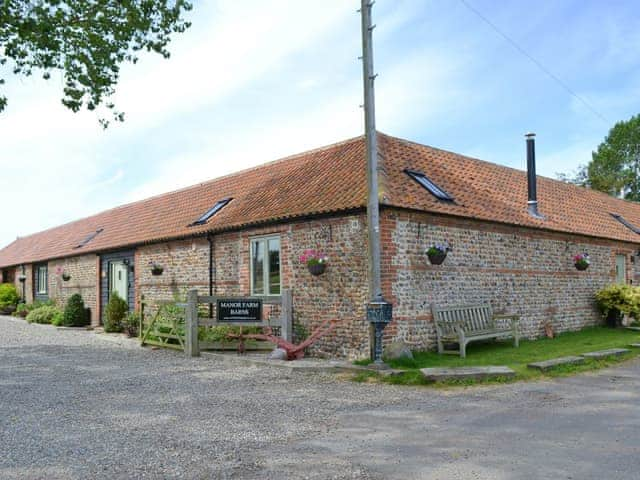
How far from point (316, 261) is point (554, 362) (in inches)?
183

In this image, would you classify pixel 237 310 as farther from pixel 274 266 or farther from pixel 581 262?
pixel 581 262

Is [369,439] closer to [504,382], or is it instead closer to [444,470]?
[444,470]

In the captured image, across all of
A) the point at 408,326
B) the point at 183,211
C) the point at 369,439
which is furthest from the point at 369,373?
the point at 183,211

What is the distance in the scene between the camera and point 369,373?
9.40 m

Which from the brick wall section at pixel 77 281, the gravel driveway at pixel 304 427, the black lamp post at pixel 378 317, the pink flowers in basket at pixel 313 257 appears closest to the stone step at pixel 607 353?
the gravel driveway at pixel 304 427

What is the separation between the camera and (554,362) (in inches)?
384

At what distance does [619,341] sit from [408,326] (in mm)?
5802

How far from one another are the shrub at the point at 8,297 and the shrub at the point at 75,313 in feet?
33.2

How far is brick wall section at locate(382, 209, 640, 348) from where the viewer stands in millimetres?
11070

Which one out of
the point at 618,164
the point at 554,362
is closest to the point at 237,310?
the point at 554,362

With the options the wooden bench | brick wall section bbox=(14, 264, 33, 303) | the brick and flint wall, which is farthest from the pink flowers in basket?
brick wall section bbox=(14, 264, 33, 303)

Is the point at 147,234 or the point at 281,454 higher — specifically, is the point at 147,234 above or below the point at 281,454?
above

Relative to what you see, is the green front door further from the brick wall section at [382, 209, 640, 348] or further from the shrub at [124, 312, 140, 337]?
the brick wall section at [382, 209, 640, 348]

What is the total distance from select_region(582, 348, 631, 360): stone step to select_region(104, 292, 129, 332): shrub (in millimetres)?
13982
